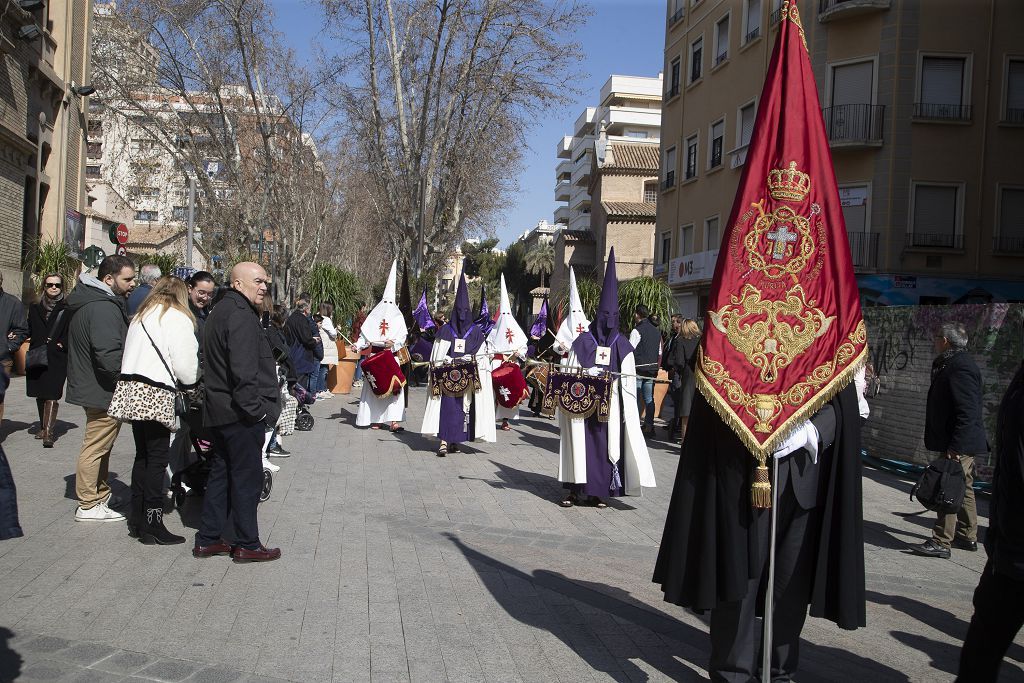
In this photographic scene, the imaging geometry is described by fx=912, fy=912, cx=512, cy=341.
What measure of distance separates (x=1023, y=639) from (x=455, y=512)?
4479mm

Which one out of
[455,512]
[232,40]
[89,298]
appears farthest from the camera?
[232,40]

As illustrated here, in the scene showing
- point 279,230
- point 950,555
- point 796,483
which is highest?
point 279,230

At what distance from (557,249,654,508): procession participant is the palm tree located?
71961mm

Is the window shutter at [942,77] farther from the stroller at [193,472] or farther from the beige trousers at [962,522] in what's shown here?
the stroller at [193,472]

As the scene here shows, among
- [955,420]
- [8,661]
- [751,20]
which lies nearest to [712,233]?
[751,20]

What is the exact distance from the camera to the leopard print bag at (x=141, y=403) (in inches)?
248

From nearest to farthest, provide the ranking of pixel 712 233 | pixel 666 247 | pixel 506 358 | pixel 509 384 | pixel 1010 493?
pixel 1010 493, pixel 506 358, pixel 509 384, pixel 712 233, pixel 666 247

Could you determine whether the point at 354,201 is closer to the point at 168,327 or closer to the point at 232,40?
the point at 232,40

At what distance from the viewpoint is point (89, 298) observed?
7.04 metres

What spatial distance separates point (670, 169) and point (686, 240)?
3.54 meters

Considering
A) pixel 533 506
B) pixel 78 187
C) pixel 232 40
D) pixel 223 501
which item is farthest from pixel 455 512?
pixel 232 40

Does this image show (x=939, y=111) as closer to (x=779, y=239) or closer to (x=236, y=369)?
(x=779, y=239)

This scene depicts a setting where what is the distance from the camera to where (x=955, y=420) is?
7.23 m

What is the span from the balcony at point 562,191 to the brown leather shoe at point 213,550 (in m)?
79.8
